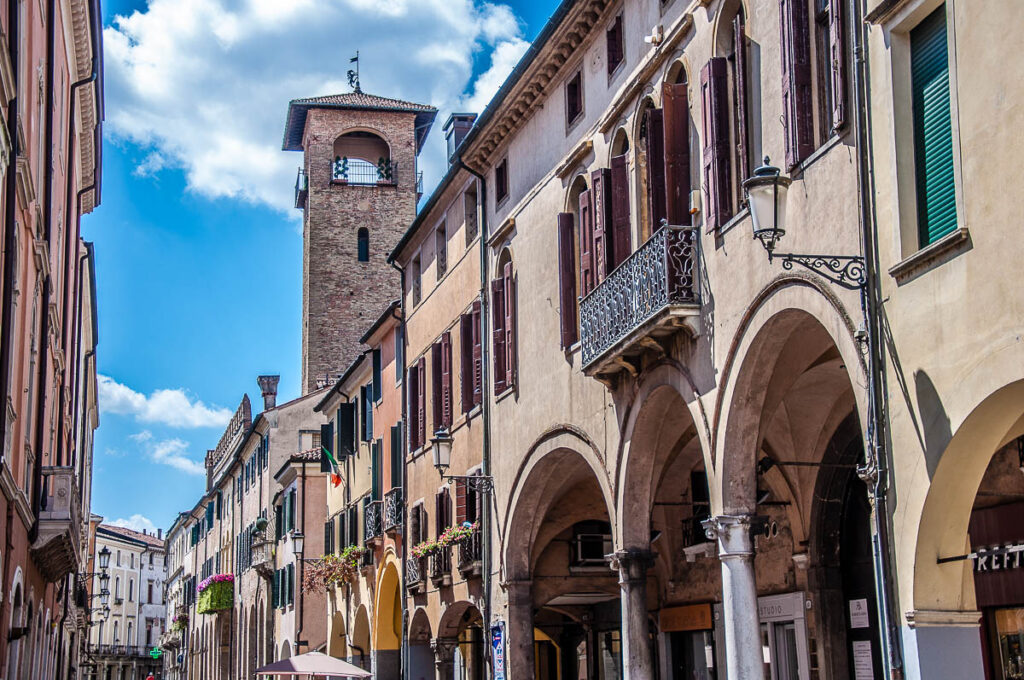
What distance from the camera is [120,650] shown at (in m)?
116

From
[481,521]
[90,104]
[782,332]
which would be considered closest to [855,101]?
[782,332]

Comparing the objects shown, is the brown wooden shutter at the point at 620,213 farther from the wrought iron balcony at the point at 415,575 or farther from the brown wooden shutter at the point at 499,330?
the wrought iron balcony at the point at 415,575

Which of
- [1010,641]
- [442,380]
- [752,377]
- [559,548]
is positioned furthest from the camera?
[442,380]

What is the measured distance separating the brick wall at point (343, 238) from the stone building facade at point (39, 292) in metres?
22.5

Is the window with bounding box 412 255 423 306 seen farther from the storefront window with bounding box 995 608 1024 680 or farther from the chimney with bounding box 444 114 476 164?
the storefront window with bounding box 995 608 1024 680

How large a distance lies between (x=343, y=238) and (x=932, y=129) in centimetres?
4572

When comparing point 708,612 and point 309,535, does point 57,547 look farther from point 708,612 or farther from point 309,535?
point 309,535

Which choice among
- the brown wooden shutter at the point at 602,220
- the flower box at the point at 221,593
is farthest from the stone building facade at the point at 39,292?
the flower box at the point at 221,593

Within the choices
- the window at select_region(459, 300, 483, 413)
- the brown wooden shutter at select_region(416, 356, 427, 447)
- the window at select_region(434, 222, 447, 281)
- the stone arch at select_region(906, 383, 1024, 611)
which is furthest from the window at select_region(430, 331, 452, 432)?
the stone arch at select_region(906, 383, 1024, 611)

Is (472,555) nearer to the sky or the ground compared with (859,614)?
nearer to the sky

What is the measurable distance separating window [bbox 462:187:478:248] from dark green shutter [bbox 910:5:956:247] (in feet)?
51.4

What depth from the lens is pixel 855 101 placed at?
1171cm

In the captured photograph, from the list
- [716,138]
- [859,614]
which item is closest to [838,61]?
[716,138]

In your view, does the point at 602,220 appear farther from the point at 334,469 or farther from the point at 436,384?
the point at 334,469
